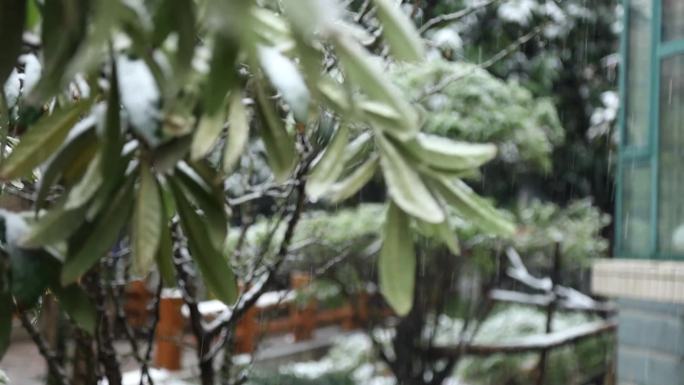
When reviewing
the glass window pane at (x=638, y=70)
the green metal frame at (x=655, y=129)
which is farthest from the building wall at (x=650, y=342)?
the glass window pane at (x=638, y=70)

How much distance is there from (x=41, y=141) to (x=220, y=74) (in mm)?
260

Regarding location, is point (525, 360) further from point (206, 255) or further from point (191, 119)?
point (191, 119)

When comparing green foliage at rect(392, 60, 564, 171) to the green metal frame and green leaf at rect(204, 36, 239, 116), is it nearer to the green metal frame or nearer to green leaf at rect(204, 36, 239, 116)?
the green metal frame

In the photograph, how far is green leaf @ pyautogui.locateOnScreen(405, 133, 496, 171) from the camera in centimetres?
83

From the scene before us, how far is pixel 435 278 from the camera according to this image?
22.0 feet

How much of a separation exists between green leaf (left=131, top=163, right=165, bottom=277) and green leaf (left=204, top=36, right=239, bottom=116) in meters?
0.12

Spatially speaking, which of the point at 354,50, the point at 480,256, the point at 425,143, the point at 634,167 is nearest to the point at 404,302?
the point at 425,143

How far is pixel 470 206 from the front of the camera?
2.95 feet

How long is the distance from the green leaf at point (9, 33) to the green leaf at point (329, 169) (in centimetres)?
29

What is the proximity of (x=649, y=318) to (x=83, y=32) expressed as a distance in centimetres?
474

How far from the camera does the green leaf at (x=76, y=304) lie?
83cm

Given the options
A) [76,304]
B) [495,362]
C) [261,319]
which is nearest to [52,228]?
[76,304]

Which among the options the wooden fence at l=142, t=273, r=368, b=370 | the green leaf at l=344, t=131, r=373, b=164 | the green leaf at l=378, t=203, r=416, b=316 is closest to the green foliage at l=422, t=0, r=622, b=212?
the wooden fence at l=142, t=273, r=368, b=370

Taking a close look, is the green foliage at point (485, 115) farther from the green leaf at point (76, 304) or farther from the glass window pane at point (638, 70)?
the green leaf at point (76, 304)
